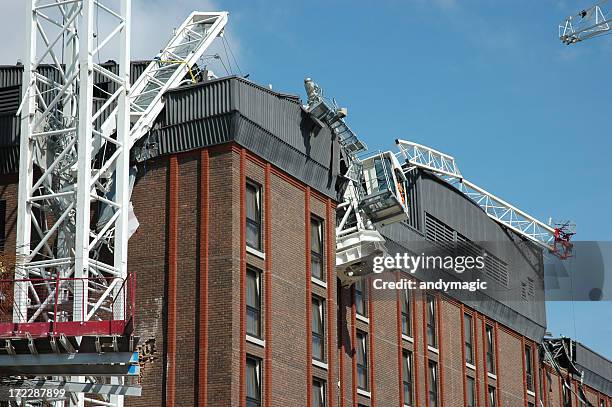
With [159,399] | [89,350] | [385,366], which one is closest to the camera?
[89,350]

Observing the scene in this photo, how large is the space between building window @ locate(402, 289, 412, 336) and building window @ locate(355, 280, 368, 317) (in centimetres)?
477

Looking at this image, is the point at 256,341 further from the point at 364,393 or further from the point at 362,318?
the point at 362,318

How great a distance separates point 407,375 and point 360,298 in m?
6.29

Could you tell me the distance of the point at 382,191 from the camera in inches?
2320

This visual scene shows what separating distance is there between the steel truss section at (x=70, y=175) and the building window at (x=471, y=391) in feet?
93.7

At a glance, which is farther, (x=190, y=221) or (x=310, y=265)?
(x=310, y=265)

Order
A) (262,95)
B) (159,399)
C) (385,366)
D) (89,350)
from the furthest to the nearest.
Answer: (385,366) → (262,95) → (159,399) → (89,350)

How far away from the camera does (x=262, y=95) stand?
52.0m

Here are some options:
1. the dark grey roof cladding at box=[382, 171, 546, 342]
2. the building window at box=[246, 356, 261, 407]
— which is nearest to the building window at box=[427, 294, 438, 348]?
the dark grey roof cladding at box=[382, 171, 546, 342]

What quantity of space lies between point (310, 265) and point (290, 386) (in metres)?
5.42

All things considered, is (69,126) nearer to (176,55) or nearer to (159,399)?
(176,55)

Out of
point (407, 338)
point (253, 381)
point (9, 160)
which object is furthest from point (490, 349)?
point (9, 160)

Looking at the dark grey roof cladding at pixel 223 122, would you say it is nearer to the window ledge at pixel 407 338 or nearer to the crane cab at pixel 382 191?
the crane cab at pixel 382 191

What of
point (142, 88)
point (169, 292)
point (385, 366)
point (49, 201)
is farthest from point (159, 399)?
point (385, 366)
